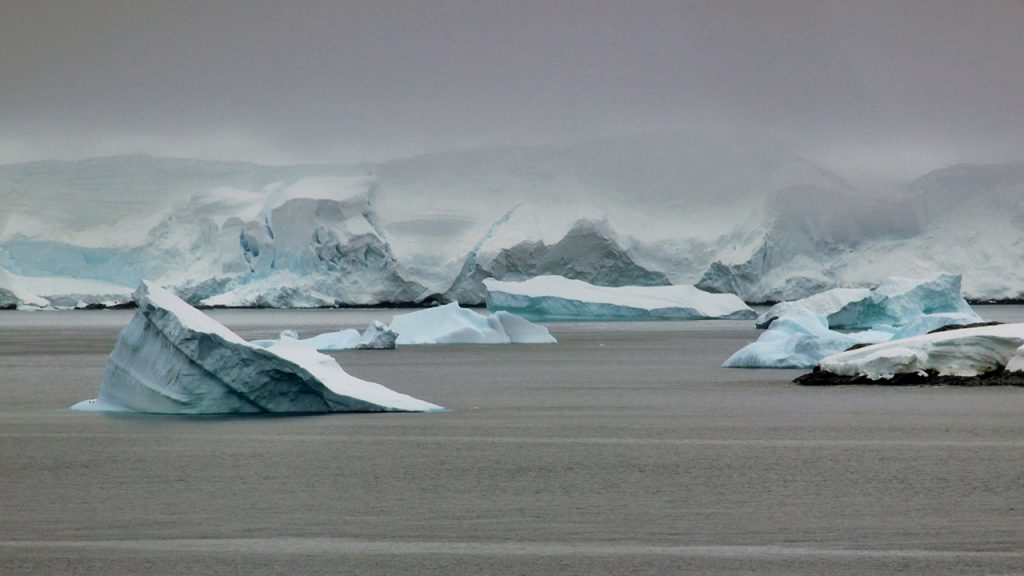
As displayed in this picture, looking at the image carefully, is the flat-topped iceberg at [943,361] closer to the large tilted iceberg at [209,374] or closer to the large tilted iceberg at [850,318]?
the large tilted iceberg at [850,318]

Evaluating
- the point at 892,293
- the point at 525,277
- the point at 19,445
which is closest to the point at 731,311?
the point at 525,277

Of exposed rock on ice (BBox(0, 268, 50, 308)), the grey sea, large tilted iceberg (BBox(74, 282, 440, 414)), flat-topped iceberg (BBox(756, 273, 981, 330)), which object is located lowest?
the grey sea

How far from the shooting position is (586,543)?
287 inches

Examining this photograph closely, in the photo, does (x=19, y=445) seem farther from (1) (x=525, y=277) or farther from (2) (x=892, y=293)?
(1) (x=525, y=277)

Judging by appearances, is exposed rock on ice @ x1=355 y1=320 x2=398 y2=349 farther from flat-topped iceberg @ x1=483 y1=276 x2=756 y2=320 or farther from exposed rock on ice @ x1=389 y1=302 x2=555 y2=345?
flat-topped iceberg @ x1=483 y1=276 x2=756 y2=320

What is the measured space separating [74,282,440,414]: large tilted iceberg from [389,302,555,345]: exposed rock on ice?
2195cm

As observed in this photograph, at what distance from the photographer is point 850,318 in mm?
42875

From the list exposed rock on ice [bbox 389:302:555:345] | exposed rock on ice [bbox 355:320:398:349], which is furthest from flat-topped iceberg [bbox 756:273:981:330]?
exposed rock on ice [bbox 355:320:398:349]

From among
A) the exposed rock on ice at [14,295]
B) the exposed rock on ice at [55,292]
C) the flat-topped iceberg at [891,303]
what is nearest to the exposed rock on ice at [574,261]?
the flat-topped iceberg at [891,303]

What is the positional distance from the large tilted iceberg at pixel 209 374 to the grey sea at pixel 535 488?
34 cm

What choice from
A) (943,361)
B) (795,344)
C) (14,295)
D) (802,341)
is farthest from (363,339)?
(14,295)

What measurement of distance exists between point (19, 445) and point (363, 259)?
5257 centimetres

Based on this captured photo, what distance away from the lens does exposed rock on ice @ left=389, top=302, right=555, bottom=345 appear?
3803 cm

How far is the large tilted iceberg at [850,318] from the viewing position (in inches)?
953
